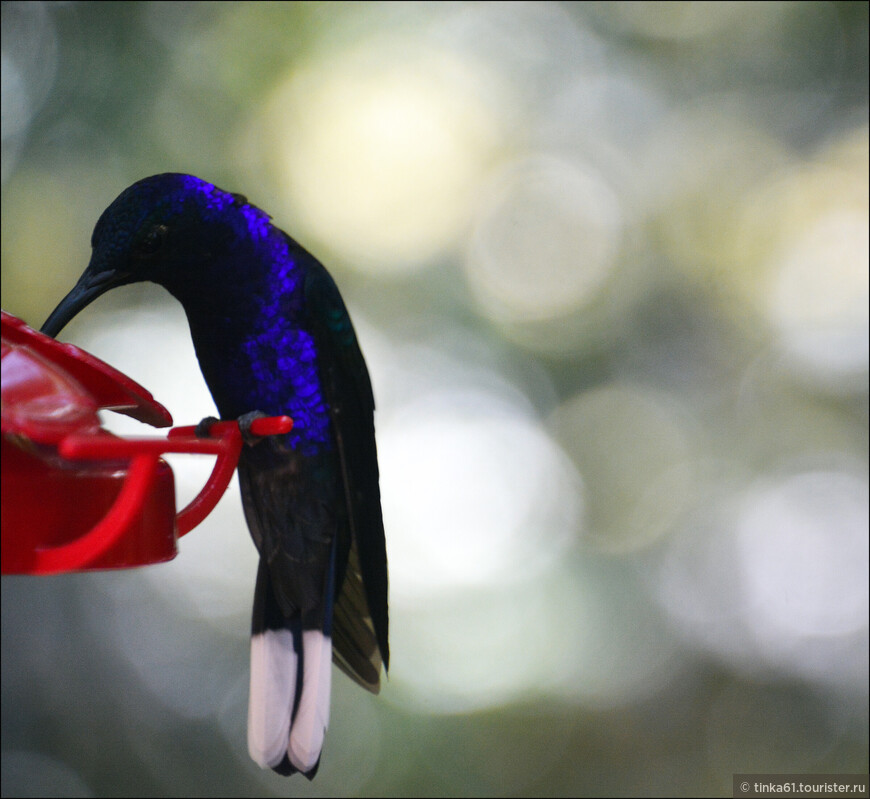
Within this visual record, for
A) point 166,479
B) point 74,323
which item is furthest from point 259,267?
point 74,323

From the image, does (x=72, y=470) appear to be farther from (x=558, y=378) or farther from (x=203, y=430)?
(x=558, y=378)

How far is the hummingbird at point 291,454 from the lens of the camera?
47.9 inches

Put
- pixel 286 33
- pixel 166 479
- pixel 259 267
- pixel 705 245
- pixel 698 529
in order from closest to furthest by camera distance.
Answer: pixel 166 479 < pixel 259 267 < pixel 286 33 < pixel 705 245 < pixel 698 529

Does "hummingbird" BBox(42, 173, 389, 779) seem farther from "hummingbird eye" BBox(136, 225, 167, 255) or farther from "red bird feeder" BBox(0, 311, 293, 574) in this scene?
"red bird feeder" BBox(0, 311, 293, 574)

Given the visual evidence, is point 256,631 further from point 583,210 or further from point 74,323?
point 583,210

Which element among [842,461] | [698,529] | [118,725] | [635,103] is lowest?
[118,725]

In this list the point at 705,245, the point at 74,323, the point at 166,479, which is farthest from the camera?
the point at 705,245

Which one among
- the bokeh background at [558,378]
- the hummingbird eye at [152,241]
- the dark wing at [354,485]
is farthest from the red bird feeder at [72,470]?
the bokeh background at [558,378]

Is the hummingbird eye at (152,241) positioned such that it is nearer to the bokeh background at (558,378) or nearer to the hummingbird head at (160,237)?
the hummingbird head at (160,237)

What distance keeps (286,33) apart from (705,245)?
5.51 feet

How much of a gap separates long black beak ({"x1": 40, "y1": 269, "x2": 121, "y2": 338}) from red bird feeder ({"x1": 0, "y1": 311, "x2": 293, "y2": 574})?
0.56ft

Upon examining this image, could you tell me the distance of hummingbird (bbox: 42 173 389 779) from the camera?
1218 mm

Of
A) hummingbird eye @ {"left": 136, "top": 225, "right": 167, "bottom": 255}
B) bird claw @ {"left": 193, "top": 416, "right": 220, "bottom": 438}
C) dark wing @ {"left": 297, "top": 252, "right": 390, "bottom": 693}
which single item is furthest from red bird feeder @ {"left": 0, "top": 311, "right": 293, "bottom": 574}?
dark wing @ {"left": 297, "top": 252, "right": 390, "bottom": 693}

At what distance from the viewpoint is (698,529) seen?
11.1 feet
